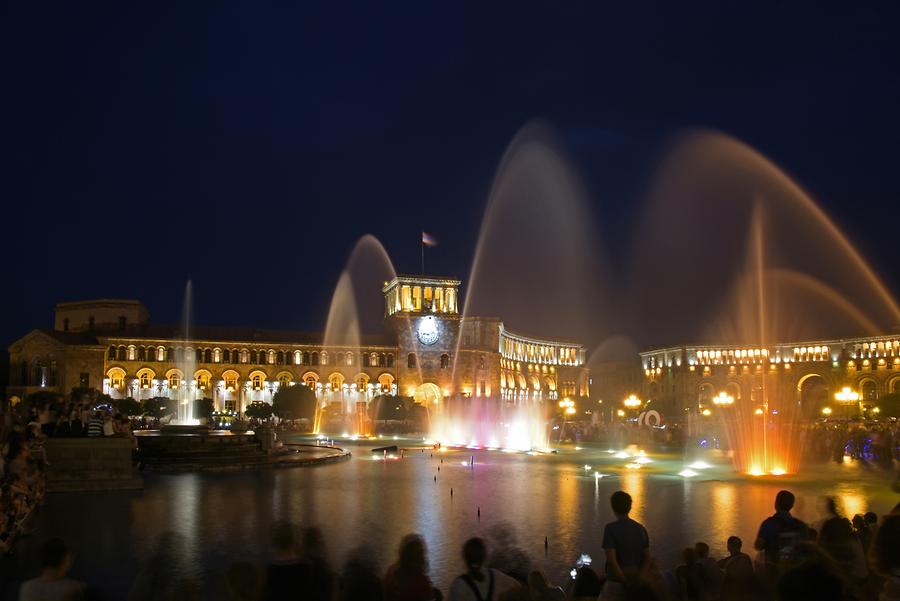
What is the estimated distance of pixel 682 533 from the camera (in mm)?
15609

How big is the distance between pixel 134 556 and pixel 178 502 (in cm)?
692

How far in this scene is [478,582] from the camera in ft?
19.4

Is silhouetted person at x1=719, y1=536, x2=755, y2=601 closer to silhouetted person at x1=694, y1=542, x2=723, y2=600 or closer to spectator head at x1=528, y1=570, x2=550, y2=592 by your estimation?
silhouetted person at x1=694, y1=542, x2=723, y2=600

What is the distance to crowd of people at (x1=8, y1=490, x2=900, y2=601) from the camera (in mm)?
5379

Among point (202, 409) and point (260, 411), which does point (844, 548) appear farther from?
point (202, 409)

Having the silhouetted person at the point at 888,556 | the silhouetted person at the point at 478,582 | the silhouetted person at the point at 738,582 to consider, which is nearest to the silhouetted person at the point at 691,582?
the silhouetted person at the point at 738,582

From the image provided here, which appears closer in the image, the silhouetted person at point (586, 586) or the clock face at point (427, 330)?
the silhouetted person at point (586, 586)

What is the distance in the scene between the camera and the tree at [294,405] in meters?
71.2

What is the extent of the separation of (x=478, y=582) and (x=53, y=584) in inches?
114

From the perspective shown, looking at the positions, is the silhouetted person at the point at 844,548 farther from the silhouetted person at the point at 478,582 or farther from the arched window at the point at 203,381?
the arched window at the point at 203,381

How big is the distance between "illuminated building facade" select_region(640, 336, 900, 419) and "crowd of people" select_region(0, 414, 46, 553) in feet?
294

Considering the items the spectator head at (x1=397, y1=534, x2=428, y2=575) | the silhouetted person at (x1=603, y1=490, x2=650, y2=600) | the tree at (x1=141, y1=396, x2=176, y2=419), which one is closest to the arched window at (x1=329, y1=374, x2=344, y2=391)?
the tree at (x1=141, y1=396, x2=176, y2=419)

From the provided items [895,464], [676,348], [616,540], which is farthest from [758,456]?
[676,348]

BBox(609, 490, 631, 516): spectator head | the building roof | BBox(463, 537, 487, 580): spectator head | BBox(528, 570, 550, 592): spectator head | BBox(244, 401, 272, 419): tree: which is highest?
the building roof
